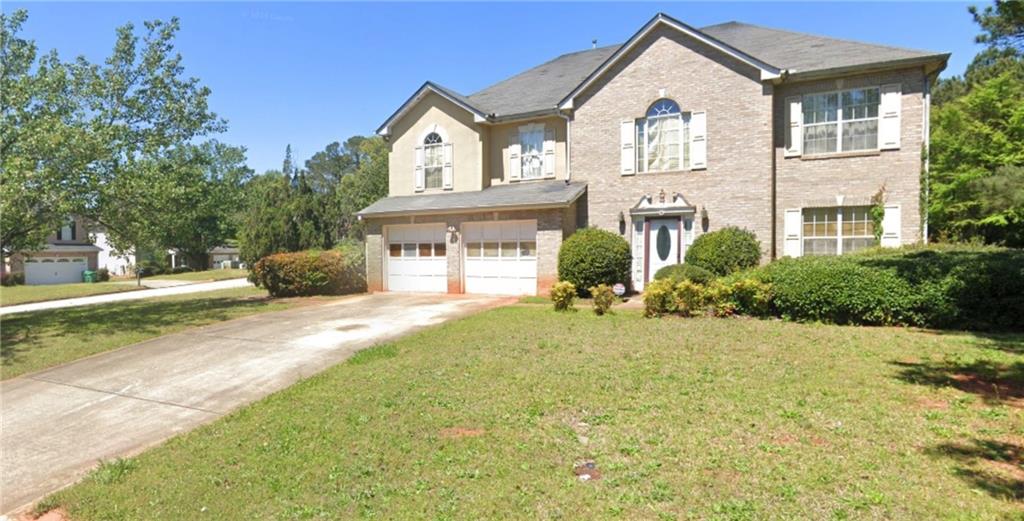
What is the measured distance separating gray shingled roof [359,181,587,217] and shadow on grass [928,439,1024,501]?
1166cm

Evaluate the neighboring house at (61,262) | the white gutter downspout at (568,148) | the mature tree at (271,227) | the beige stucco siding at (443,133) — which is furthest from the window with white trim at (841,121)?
the neighboring house at (61,262)

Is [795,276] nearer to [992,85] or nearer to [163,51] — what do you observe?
[992,85]

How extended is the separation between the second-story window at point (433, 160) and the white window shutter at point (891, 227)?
13604 mm

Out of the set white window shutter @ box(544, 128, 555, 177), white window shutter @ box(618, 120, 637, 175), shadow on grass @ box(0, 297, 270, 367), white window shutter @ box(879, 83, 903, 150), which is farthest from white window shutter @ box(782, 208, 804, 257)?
shadow on grass @ box(0, 297, 270, 367)

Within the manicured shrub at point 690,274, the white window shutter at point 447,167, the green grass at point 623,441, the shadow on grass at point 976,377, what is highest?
the white window shutter at point 447,167

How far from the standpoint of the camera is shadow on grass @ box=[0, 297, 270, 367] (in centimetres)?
1251

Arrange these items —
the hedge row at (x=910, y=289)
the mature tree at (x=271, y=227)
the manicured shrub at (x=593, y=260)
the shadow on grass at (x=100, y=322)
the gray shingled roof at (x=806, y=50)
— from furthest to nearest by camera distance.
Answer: the mature tree at (x=271, y=227)
the manicured shrub at (x=593, y=260)
the gray shingled roof at (x=806, y=50)
the shadow on grass at (x=100, y=322)
the hedge row at (x=910, y=289)

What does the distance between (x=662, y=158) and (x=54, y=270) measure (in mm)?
49476

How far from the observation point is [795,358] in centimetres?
754

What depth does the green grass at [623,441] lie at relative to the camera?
399 centimetres

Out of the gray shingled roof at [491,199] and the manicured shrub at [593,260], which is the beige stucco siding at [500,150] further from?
the manicured shrub at [593,260]

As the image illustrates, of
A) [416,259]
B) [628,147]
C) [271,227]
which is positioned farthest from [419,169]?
[271,227]

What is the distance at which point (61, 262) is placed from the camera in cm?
4372

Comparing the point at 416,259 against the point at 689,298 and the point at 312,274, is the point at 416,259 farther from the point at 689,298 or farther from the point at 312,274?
the point at 689,298
